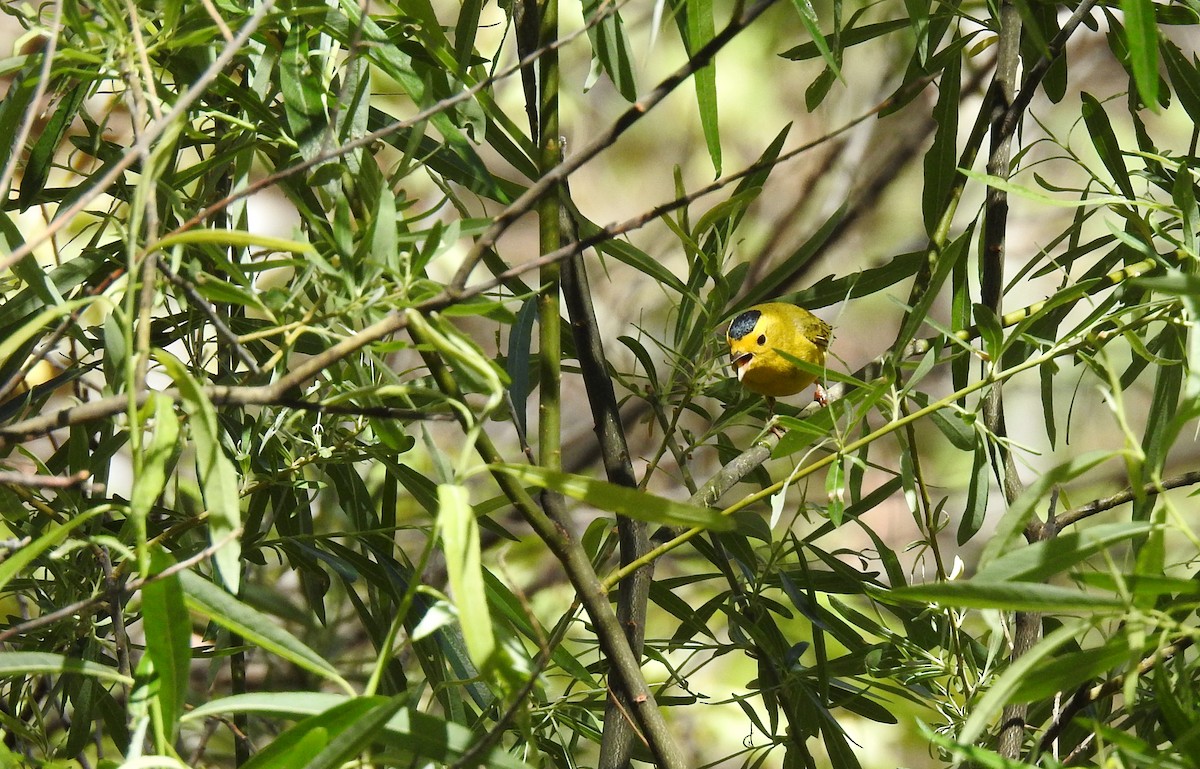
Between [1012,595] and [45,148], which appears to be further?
[45,148]

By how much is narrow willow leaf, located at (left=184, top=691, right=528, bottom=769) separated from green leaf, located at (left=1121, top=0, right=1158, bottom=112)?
0.85 ft

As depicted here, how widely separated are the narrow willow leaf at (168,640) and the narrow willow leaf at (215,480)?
0.03 m

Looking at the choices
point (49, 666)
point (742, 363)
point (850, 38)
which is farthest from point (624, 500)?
point (742, 363)

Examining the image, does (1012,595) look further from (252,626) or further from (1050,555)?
(252,626)

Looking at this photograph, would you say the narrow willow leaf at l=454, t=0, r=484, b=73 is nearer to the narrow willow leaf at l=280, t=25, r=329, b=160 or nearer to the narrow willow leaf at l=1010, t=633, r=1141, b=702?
the narrow willow leaf at l=280, t=25, r=329, b=160

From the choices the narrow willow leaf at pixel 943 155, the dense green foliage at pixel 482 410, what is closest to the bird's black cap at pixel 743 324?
the dense green foliage at pixel 482 410

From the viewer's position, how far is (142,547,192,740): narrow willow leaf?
0.24 m

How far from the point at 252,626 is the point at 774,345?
1.94 feet

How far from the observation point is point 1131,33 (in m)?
0.29

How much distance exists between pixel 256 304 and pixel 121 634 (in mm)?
106

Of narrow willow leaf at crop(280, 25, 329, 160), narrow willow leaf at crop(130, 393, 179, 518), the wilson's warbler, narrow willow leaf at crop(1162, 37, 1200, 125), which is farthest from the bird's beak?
narrow willow leaf at crop(130, 393, 179, 518)

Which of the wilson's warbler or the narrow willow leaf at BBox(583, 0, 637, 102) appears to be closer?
the narrow willow leaf at BBox(583, 0, 637, 102)

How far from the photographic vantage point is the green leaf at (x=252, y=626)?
0.25 metres

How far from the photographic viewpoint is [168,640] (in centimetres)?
25
